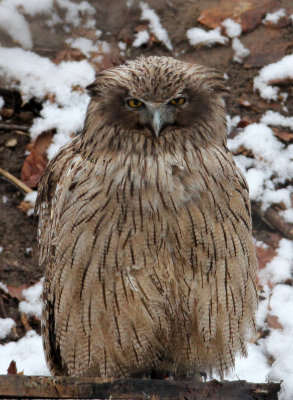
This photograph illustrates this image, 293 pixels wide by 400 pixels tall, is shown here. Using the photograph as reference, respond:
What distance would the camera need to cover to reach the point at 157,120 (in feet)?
8.66

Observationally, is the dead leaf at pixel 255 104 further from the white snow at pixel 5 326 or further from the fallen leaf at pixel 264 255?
the white snow at pixel 5 326

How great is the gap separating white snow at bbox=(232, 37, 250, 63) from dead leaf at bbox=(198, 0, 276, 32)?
142 mm

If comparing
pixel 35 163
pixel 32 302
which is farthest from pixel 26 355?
pixel 35 163

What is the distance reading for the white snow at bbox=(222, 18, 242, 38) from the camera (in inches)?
208

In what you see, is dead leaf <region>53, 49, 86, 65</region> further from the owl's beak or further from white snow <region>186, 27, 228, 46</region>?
the owl's beak

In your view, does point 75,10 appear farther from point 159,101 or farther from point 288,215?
point 159,101

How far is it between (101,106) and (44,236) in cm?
86

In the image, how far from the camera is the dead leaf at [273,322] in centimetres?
398

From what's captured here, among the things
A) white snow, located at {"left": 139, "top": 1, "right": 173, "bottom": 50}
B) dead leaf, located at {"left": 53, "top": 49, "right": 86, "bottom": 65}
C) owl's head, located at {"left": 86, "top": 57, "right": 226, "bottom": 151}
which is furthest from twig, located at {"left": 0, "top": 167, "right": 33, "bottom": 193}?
owl's head, located at {"left": 86, "top": 57, "right": 226, "bottom": 151}

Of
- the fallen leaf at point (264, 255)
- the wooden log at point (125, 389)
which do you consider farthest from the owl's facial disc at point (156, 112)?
the fallen leaf at point (264, 255)

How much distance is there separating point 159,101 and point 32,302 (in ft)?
6.68

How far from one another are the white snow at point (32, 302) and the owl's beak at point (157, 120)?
192 centimetres

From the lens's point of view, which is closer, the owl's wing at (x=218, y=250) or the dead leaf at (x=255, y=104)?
the owl's wing at (x=218, y=250)

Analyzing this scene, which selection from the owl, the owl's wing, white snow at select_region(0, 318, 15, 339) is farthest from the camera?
white snow at select_region(0, 318, 15, 339)
